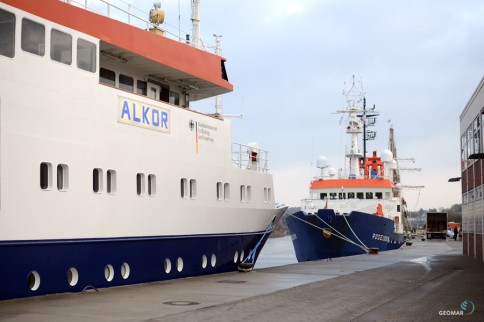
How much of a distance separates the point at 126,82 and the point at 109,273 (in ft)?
17.4

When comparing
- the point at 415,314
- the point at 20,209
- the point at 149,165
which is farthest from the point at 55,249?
the point at 415,314

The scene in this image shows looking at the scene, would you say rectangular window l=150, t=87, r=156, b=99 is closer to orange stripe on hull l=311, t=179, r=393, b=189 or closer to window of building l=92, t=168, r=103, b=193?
window of building l=92, t=168, r=103, b=193

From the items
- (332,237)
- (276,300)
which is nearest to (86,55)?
(276,300)

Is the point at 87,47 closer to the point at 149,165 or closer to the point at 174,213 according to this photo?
the point at 149,165

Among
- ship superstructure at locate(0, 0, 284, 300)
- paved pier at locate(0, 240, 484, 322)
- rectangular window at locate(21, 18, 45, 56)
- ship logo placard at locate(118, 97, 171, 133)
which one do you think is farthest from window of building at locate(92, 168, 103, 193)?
rectangular window at locate(21, 18, 45, 56)

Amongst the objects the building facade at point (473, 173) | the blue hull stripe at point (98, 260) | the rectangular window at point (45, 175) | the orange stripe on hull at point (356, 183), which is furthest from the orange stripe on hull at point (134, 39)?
the orange stripe on hull at point (356, 183)

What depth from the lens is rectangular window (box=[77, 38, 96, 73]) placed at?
1436 centimetres

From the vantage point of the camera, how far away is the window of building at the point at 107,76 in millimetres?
16547

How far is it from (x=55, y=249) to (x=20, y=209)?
4.09 feet

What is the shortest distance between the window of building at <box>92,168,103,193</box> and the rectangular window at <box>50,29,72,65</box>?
2425 millimetres

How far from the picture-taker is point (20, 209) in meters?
12.3

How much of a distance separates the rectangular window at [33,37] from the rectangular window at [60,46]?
0.27m

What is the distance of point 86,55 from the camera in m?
14.5

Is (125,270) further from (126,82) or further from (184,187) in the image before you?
(126,82)
